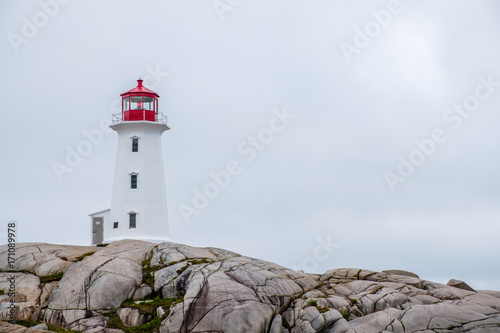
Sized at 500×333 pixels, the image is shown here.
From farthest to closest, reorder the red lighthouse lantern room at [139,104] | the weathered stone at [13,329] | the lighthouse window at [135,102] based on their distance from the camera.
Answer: the lighthouse window at [135,102], the red lighthouse lantern room at [139,104], the weathered stone at [13,329]

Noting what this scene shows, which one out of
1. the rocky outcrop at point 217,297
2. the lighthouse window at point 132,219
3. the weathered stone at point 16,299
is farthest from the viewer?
the lighthouse window at point 132,219

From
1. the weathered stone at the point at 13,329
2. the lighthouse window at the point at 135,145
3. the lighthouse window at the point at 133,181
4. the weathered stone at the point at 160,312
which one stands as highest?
the lighthouse window at the point at 135,145

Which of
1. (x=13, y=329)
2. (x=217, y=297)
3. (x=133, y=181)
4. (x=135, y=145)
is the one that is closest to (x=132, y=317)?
(x=217, y=297)

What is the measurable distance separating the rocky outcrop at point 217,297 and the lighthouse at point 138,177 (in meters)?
7.14

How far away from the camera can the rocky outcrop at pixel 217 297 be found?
117ft

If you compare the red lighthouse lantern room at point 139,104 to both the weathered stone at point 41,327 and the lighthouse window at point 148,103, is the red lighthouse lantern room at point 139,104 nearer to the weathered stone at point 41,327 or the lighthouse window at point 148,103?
the lighthouse window at point 148,103

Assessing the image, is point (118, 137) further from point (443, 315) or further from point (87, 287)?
point (443, 315)

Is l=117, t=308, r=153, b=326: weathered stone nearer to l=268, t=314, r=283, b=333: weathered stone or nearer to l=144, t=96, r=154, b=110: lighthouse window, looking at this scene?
l=268, t=314, r=283, b=333: weathered stone

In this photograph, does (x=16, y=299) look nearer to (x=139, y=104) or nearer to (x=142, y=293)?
(x=142, y=293)

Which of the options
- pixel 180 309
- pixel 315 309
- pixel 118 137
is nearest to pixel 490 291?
pixel 315 309

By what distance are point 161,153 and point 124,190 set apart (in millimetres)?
3948


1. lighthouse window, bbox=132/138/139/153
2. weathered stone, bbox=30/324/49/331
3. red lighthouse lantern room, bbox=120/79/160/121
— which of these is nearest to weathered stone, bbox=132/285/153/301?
weathered stone, bbox=30/324/49/331

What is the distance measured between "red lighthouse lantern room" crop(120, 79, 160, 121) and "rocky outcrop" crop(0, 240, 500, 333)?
12199mm

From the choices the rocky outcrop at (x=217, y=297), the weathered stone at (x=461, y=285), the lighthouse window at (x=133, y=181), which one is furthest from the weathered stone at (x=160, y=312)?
the weathered stone at (x=461, y=285)
